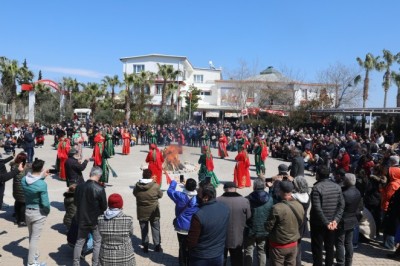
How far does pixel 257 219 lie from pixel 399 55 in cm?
3629

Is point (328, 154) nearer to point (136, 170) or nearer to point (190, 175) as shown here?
point (190, 175)

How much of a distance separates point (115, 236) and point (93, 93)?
4224 cm

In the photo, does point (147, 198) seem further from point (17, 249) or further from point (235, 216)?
point (17, 249)

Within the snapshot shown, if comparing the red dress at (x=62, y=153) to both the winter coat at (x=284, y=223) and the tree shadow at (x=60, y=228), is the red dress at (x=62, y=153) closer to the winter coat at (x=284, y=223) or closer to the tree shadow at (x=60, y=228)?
the tree shadow at (x=60, y=228)

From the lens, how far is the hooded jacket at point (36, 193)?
547 cm

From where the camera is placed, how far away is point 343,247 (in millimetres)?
5797

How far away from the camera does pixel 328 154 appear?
15.6 m

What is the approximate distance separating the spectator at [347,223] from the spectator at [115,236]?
10.9 feet

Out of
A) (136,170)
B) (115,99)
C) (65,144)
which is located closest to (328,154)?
(136,170)

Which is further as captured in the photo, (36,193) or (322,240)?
(322,240)

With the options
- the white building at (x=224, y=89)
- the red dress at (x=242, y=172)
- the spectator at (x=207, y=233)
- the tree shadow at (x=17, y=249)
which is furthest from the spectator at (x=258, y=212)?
the white building at (x=224, y=89)

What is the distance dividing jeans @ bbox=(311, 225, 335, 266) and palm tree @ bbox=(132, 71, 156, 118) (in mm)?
38013

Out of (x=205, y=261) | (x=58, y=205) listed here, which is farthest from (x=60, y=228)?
(x=205, y=261)

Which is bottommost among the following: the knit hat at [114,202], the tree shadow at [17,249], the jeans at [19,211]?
the tree shadow at [17,249]
